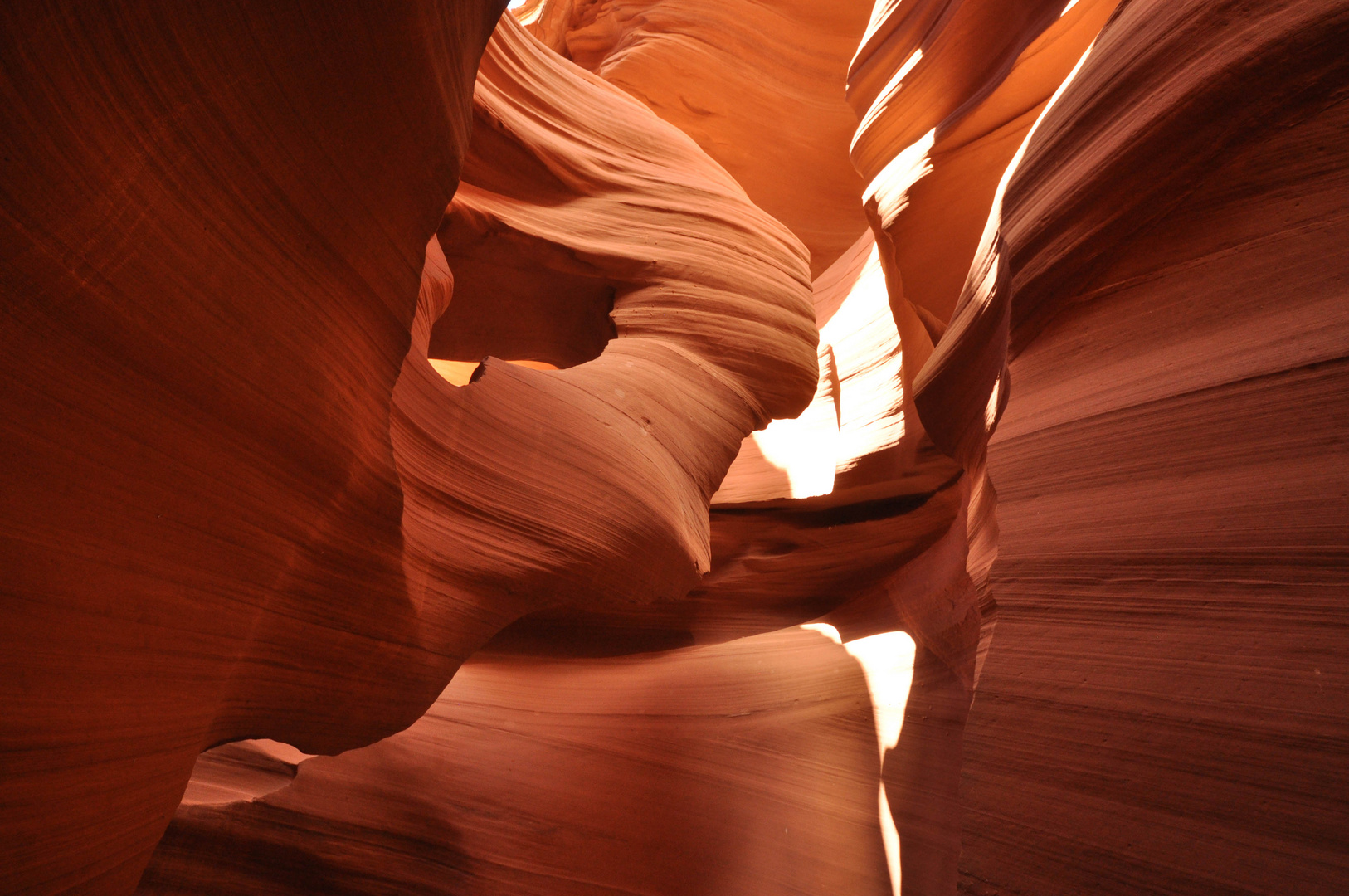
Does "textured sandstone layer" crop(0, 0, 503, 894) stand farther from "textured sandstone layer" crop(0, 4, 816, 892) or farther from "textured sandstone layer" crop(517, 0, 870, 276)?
"textured sandstone layer" crop(517, 0, 870, 276)

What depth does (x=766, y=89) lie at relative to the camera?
497 centimetres

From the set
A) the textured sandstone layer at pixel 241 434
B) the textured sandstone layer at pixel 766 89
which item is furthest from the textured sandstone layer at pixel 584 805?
the textured sandstone layer at pixel 766 89

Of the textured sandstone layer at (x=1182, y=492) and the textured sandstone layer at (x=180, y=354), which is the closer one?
the textured sandstone layer at (x=180, y=354)

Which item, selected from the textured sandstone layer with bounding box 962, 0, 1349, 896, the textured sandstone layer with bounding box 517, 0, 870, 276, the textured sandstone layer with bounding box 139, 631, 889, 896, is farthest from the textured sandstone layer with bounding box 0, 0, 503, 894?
the textured sandstone layer with bounding box 517, 0, 870, 276

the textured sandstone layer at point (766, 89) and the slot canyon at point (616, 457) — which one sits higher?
the textured sandstone layer at point (766, 89)

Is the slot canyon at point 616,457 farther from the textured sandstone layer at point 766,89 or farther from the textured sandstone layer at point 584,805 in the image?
the textured sandstone layer at point 766,89

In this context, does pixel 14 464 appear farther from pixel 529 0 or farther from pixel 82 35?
pixel 529 0

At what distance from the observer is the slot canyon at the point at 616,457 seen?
917mm

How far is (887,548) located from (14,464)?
120 inches

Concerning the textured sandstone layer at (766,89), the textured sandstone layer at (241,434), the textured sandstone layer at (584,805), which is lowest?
the textured sandstone layer at (584,805)

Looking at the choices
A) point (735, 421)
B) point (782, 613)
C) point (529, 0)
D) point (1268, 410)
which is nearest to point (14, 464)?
point (1268, 410)

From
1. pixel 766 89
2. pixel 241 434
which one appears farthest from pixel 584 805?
pixel 766 89

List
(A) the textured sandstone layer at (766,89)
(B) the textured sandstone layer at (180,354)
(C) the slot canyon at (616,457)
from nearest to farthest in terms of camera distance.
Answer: (B) the textured sandstone layer at (180,354)
(C) the slot canyon at (616,457)
(A) the textured sandstone layer at (766,89)

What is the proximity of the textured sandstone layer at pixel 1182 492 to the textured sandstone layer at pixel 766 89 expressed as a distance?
364 cm
